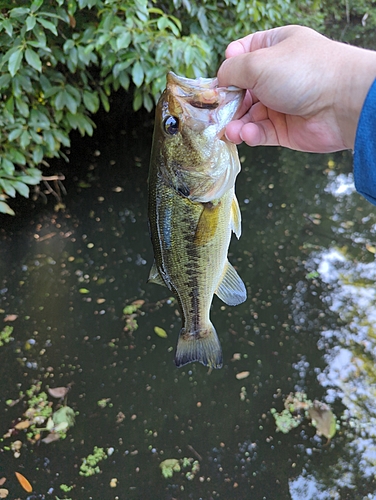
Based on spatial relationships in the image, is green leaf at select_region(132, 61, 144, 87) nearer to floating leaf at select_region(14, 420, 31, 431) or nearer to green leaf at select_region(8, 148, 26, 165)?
green leaf at select_region(8, 148, 26, 165)

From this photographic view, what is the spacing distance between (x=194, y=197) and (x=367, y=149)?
0.58 m

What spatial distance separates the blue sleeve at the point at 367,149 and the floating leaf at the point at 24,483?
244 cm

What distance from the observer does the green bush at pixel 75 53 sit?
2.78 meters

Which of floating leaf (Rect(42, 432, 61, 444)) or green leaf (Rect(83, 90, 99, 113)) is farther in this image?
green leaf (Rect(83, 90, 99, 113))

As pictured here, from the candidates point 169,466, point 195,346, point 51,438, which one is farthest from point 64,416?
point 195,346

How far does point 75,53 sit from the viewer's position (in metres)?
3.11

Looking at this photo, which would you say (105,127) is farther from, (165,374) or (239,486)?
(239,486)

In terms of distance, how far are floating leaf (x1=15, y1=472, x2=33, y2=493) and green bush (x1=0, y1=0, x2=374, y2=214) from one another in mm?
1811

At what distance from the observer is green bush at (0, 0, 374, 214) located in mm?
2777

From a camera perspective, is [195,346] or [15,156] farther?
[15,156]

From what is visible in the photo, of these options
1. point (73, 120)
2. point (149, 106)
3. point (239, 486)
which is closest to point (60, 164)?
point (73, 120)

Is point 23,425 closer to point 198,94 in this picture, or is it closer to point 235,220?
point 235,220

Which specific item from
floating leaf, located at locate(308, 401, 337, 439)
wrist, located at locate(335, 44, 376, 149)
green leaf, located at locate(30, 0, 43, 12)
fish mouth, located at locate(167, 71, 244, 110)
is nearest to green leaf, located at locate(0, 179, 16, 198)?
green leaf, located at locate(30, 0, 43, 12)

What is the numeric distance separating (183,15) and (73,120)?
1458 mm
